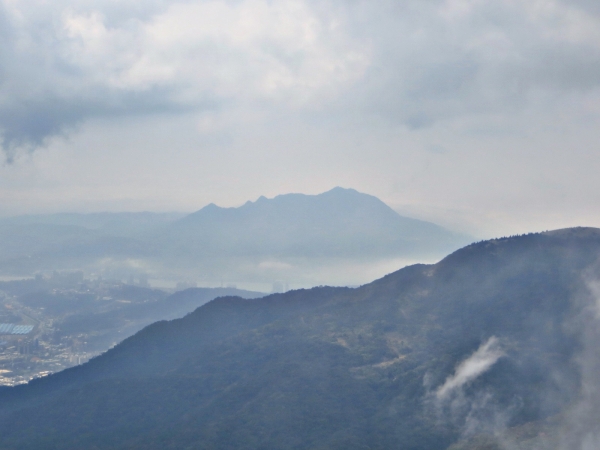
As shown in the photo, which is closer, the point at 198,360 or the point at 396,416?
the point at 396,416

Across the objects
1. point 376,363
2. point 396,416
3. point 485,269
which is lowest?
point 396,416

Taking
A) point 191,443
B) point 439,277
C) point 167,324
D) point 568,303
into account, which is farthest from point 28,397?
point 568,303

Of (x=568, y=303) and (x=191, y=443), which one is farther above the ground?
(x=568, y=303)

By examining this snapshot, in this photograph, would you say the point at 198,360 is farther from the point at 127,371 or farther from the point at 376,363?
the point at 376,363

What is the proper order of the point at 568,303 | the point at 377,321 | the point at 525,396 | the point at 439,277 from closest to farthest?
the point at 525,396 < the point at 568,303 < the point at 377,321 < the point at 439,277

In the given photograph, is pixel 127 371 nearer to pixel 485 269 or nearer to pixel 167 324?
pixel 167 324

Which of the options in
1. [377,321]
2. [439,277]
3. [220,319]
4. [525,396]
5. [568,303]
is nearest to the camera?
[525,396]
